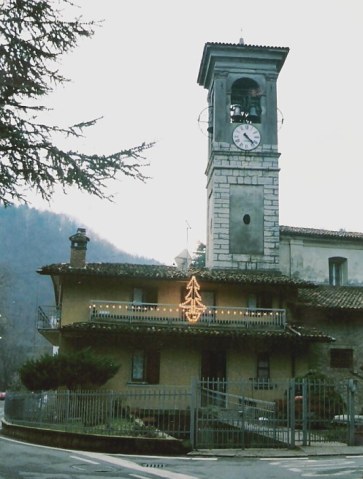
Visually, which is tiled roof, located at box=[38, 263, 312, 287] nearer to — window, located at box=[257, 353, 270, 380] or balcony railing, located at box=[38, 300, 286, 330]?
balcony railing, located at box=[38, 300, 286, 330]

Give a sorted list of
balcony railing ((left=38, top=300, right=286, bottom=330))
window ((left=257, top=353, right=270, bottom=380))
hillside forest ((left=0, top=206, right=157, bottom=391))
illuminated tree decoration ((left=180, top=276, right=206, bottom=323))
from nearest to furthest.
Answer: illuminated tree decoration ((left=180, top=276, right=206, bottom=323)) → balcony railing ((left=38, top=300, right=286, bottom=330)) → window ((left=257, top=353, right=270, bottom=380)) → hillside forest ((left=0, top=206, right=157, bottom=391))

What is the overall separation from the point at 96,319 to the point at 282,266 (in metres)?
11.5

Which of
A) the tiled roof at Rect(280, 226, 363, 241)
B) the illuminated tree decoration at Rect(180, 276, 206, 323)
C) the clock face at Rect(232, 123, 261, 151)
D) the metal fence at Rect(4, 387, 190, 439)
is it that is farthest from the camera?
the tiled roof at Rect(280, 226, 363, 241)

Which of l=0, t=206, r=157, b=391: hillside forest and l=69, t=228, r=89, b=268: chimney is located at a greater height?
l=0, t=206, r=157, b=391: hillside forest

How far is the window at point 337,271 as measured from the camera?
38281 millimetres

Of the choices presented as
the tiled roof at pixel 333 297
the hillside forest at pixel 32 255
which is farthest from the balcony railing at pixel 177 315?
the hillside forest at pixel 32 255

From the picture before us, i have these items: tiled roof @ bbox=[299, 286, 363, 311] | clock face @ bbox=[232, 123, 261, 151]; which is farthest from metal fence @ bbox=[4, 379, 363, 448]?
clock face @ bbox=[232, 123, 261, 151]

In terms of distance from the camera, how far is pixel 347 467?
14.8 meters

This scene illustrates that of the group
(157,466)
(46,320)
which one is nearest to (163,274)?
(46,320)

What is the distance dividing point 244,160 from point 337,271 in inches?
339

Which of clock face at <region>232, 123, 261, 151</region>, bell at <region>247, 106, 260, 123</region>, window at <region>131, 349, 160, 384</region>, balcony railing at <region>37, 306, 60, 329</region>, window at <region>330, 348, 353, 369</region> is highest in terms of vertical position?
bell at <region>247, 106, 260, 123</region>

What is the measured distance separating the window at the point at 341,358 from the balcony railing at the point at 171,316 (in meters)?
3.21

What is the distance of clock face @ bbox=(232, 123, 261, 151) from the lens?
36156 millimetres

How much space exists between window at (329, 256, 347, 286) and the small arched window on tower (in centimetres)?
914
